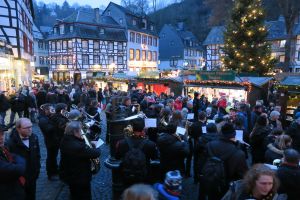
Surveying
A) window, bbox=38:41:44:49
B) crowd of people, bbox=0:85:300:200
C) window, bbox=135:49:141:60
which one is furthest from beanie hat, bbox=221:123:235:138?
window, bbox=38:41:44:49

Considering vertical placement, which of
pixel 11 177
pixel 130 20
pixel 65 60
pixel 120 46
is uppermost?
pixel 130 20

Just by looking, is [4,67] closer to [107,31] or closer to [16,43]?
[16,43]

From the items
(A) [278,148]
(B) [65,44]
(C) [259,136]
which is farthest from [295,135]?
(B) [65,44]

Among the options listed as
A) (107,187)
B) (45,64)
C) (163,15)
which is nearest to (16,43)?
(107,187)

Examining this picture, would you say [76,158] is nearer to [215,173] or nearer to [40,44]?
[215,173]

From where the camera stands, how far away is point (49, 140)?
23.1ft

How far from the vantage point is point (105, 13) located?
4903cm

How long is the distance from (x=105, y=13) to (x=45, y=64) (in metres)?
17.5

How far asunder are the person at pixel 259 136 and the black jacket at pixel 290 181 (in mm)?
2504

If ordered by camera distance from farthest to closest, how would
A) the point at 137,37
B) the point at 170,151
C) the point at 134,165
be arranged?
the point at 137,37 → the point at 170,151 → the point at 134,165

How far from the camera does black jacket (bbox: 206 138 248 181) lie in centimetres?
456

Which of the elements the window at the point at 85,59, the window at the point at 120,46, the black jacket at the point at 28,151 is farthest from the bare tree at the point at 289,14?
the window at the point at 85,59

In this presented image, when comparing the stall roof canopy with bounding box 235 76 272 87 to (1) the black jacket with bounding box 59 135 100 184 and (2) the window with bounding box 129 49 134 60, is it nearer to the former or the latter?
(1) the black jacket with bounding box 59 135 100 184

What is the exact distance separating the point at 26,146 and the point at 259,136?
5.00 metres
